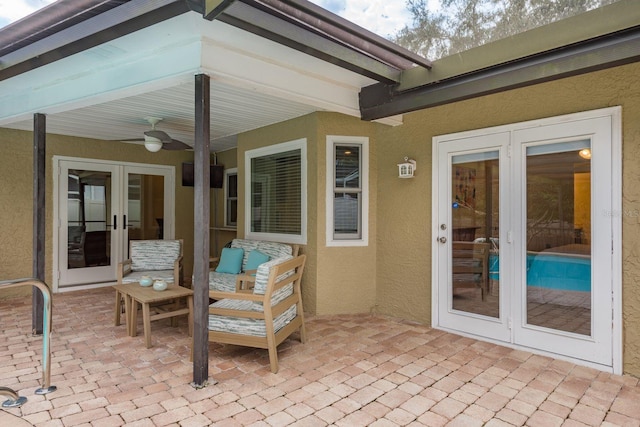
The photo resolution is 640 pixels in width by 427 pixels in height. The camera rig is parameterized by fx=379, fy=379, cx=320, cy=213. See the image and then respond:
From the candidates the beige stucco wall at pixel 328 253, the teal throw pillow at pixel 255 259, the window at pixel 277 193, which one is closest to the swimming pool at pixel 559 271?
the beige stucco wall at pixel 328 253

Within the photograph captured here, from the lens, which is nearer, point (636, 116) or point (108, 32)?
point (108, 32)

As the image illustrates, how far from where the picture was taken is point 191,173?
7301 millimetres

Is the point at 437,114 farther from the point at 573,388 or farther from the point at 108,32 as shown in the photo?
the point at 108,32

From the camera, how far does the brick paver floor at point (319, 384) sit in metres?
2.51

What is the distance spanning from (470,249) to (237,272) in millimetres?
3076

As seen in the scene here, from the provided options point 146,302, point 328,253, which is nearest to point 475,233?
point 328,253

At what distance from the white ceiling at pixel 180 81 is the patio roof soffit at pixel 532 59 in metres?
0.75

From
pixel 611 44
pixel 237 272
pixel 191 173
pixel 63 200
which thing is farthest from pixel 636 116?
pixel 63 200

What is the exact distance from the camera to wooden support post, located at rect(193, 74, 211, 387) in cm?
294

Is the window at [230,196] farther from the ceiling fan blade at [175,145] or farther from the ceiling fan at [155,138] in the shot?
the ceiling fan at [155,138]

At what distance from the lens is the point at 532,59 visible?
9.30ft

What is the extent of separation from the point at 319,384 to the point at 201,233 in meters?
1.50

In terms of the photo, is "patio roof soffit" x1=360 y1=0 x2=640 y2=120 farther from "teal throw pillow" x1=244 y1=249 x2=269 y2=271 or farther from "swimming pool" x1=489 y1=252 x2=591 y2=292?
"teal throw pillow" x1=244 y1=249 x2=269 y2=271

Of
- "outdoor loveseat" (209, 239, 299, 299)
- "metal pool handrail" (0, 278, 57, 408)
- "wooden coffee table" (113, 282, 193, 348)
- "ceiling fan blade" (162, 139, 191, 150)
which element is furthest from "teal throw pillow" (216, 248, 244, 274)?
"metal pool handrail" (0, 278, 57, 408)
